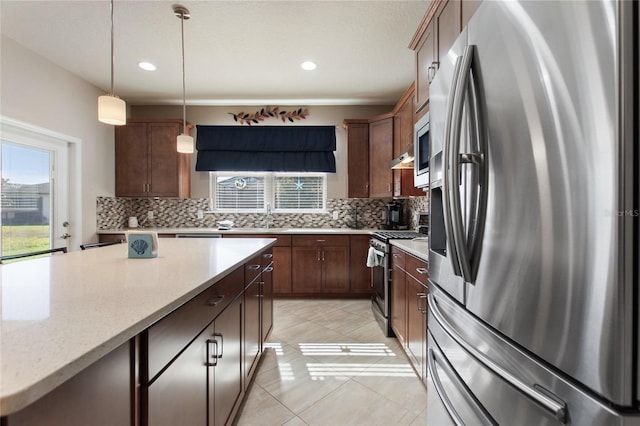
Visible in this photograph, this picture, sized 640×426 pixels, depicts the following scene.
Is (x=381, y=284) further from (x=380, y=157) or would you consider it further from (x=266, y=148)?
(x=266, y=148)

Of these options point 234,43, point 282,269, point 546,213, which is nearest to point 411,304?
point 546,213

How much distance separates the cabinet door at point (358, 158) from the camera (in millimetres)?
4176

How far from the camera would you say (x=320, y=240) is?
393cm

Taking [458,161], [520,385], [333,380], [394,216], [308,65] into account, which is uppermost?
[308,65]

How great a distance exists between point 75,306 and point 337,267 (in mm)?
3274

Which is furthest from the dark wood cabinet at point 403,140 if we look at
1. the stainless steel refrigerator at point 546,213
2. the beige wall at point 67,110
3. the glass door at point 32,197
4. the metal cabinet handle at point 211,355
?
the glass door at point 32,197

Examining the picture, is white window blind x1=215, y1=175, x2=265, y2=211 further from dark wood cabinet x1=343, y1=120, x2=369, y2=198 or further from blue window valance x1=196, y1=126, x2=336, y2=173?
dark wood cabinet x1=343, y1=120, x2=369, y2=198

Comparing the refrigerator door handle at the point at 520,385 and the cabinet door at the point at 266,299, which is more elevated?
the refrigerator door handle at the point at 520,385

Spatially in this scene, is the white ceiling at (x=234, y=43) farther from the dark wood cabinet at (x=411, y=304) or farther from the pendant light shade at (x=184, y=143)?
the dark wood cabinet at (x=411, y=304)

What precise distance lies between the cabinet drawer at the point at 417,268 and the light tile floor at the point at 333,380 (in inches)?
28.8

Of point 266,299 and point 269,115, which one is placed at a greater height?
point 269,115

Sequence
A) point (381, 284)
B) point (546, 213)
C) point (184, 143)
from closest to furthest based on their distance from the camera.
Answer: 1. point (546, 213)
2. point (184, 143)
3. point (381, 284)

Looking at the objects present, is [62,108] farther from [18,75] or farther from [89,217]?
[89,217]

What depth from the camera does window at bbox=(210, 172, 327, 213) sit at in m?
4.59
